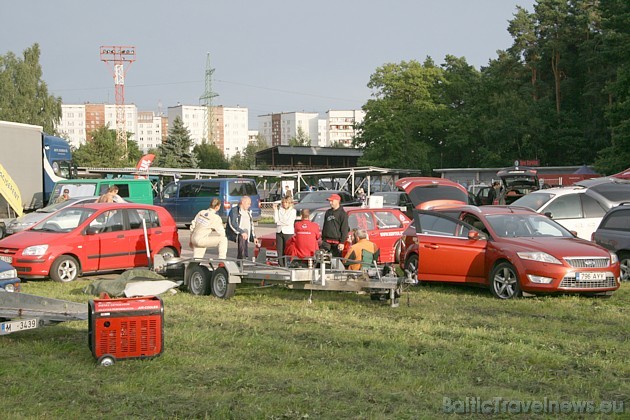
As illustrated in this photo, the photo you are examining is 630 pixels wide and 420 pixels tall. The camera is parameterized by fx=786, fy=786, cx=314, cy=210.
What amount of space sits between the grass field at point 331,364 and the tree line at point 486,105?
51272mm

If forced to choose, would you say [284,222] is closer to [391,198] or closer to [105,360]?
[105,360]

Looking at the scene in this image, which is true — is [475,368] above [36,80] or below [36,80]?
below

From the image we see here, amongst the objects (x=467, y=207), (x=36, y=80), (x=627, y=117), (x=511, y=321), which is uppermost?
(x=36, y=80)

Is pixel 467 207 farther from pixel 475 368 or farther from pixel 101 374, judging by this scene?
pixel 101 374

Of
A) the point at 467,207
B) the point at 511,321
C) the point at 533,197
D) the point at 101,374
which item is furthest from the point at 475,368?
the point at 533,197

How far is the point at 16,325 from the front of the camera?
8250mm

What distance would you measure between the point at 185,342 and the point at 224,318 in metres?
1.76

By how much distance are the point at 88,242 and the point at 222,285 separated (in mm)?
4055

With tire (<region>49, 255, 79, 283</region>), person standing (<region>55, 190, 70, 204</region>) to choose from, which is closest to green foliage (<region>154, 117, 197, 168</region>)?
person standing (<region>55, 190, 70, 204</region>)

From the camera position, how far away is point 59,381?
24.4ft

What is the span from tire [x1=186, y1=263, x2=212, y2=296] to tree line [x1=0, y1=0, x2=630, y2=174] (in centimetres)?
4991

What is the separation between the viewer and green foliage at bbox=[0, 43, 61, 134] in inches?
2926

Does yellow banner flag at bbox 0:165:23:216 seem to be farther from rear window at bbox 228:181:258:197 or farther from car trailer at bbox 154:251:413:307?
car trailer at bbox 154:251:413:307

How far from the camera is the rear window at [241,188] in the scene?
103 feet
